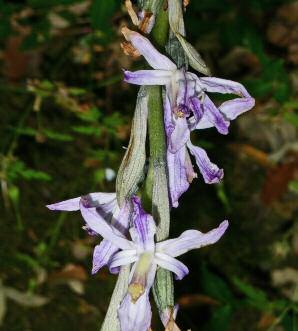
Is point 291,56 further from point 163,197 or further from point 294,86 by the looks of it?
point 163,197

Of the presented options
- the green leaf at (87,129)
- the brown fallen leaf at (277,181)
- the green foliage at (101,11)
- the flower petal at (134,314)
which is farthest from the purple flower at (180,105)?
the brown fallen leaf at (277,181)

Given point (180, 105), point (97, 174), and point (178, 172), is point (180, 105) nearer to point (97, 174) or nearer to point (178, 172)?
point (178, 172)

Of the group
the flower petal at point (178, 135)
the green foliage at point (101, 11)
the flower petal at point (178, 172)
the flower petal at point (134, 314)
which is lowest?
the flower petal at point (134, 314)

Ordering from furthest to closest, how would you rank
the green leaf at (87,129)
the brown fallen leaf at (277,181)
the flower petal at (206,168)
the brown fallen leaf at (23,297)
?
the brown fallen leaf at (277,181), the brown fallen leaf at (23,297), the green leaf at (87,129), the flower petal at (206,168)

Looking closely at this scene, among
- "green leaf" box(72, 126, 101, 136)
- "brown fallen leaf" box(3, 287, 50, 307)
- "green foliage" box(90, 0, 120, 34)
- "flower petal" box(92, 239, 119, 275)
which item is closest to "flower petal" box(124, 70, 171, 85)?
"flower petal" box(92, 239, 119, 275)

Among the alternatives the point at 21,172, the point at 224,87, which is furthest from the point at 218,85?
the point at 21,172

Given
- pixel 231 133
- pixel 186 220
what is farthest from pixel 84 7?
pixel 186 220

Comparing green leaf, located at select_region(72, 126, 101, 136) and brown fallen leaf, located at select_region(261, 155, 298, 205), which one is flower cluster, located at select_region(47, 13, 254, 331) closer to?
green leaf, located at select_region(72, 126, 101, 136)

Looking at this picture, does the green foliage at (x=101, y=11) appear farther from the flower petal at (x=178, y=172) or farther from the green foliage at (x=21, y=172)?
the flower petal at (x=178, y=172)
